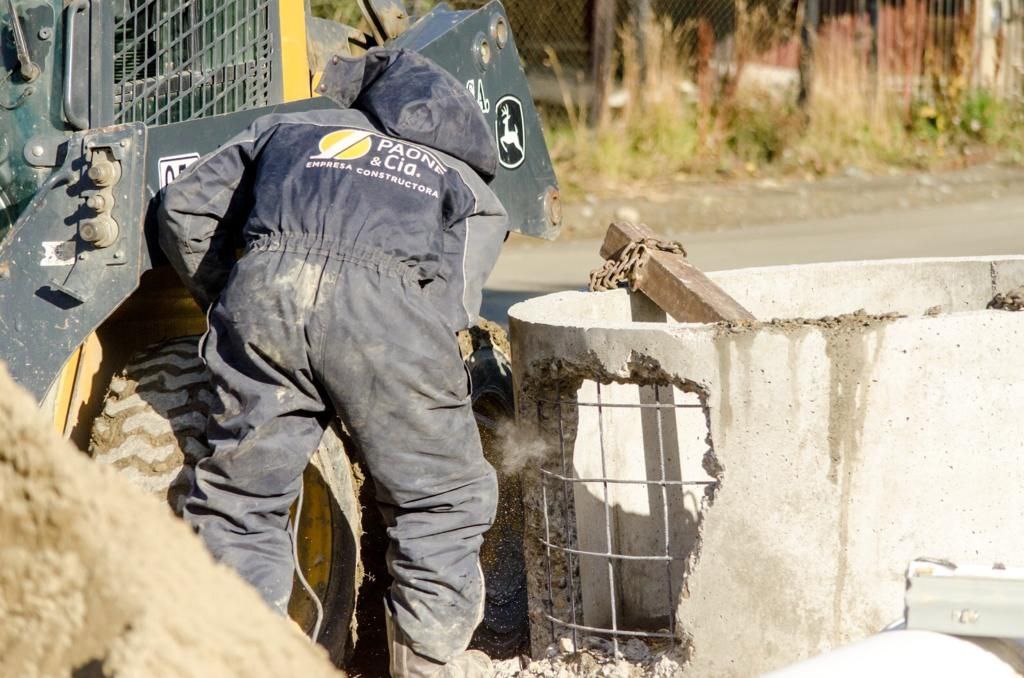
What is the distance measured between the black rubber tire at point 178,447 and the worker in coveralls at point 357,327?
7.4 inches

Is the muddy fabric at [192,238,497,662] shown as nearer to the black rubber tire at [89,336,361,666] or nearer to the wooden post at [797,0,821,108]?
the black rubber tire at [89,336,361,666]

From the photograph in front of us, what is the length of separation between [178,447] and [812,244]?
790 centimetres

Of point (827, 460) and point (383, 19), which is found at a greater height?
point (383, 19)

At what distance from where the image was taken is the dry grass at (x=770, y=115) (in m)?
13.4

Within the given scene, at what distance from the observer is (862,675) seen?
6.22 ft

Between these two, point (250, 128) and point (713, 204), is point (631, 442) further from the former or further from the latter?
point (713, 204)

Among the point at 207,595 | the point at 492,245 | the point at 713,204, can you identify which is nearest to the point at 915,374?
the point at 492,245

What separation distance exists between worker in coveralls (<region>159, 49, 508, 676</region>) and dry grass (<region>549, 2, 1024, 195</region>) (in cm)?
911

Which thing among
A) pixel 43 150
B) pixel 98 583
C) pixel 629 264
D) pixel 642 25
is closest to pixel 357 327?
pixel 43 150

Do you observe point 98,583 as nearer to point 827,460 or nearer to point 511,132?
point 827,460

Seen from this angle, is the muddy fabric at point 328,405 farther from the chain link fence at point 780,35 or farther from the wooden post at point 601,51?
the wooden post at point 601,51

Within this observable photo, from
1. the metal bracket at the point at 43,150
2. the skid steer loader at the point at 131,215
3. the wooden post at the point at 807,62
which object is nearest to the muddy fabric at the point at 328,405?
the skid steer loader at the point at 131,215

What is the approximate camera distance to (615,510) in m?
4.33

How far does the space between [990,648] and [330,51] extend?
319 centimetres
